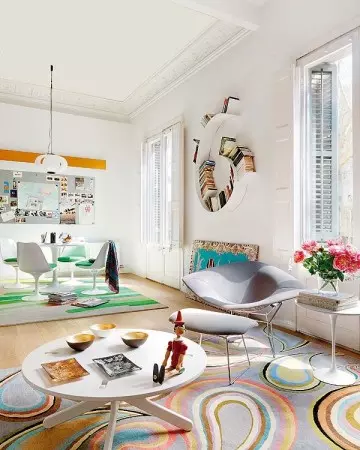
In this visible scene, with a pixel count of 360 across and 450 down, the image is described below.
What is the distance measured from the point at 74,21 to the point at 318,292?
168 inches

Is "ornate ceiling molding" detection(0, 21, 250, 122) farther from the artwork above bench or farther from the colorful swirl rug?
the colorful swirl rug

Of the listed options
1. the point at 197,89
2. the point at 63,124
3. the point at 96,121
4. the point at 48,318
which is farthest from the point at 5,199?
the point at 197,89

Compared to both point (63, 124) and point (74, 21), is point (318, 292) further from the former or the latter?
point (63, 124)

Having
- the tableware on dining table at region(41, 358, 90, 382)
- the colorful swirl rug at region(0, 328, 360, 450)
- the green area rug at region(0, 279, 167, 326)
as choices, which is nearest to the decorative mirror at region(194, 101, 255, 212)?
the green area rug at region(0, 279, 167, 326)

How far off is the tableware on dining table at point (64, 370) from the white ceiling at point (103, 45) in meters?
3.74

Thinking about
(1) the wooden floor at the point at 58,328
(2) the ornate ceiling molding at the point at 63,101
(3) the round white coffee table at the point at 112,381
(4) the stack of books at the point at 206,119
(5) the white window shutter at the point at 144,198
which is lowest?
(1) the wooden floor at the point at 58,328

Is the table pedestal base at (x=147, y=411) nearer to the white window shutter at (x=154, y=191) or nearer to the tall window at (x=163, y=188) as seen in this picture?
the tall window at (x=163, y=188)

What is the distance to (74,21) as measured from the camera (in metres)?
4.43

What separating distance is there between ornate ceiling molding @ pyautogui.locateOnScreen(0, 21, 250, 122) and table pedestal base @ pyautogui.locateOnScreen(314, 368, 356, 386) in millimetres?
3905

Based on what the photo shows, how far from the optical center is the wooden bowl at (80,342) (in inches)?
75.2

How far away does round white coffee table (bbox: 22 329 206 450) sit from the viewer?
1492 mm

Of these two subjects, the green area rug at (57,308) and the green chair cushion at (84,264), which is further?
the green chair cushion at (84,264)

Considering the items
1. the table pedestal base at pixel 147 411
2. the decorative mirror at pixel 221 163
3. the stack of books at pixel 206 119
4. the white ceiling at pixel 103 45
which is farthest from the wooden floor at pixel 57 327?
the white ceiling at pixel 103 45

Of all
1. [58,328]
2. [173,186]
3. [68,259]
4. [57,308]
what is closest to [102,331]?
[58,328]
